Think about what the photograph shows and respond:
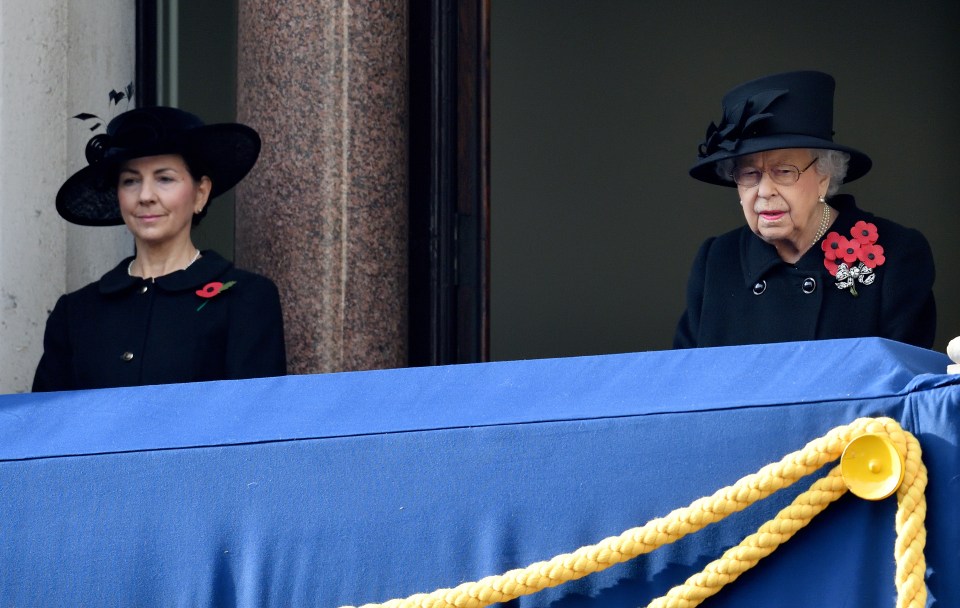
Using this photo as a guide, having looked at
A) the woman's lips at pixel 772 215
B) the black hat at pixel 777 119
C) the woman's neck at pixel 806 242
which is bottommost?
the woman's neck at pixel 806 242

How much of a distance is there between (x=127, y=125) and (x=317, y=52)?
563 mm

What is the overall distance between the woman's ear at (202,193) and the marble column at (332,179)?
0.25 metres

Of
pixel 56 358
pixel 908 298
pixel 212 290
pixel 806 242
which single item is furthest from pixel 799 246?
pixel 56 358

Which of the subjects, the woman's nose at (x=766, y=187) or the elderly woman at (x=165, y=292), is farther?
the elderly woman at (x=165, y=292)

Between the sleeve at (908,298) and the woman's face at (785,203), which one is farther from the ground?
the woman's face at (785,203)

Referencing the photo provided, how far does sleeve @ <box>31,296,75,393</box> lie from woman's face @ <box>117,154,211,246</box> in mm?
263

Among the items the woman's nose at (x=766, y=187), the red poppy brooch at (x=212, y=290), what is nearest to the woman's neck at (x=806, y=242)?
the woman's nose at (x=766, y=187)

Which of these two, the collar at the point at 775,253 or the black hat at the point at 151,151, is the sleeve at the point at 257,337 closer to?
the black hat at the point at 151,151

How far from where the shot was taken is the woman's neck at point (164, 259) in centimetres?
348

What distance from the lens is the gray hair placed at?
121 inches

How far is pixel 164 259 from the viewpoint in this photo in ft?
11.5

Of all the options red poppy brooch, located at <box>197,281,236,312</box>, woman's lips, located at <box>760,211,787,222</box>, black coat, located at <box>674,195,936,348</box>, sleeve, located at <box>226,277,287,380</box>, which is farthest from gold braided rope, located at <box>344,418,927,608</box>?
red poppy brooch, located at <box>197,281,236,312</box>

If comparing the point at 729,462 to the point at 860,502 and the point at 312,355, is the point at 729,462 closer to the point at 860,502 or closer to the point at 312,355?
the point at 860,502

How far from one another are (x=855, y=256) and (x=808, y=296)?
0.40 feet
